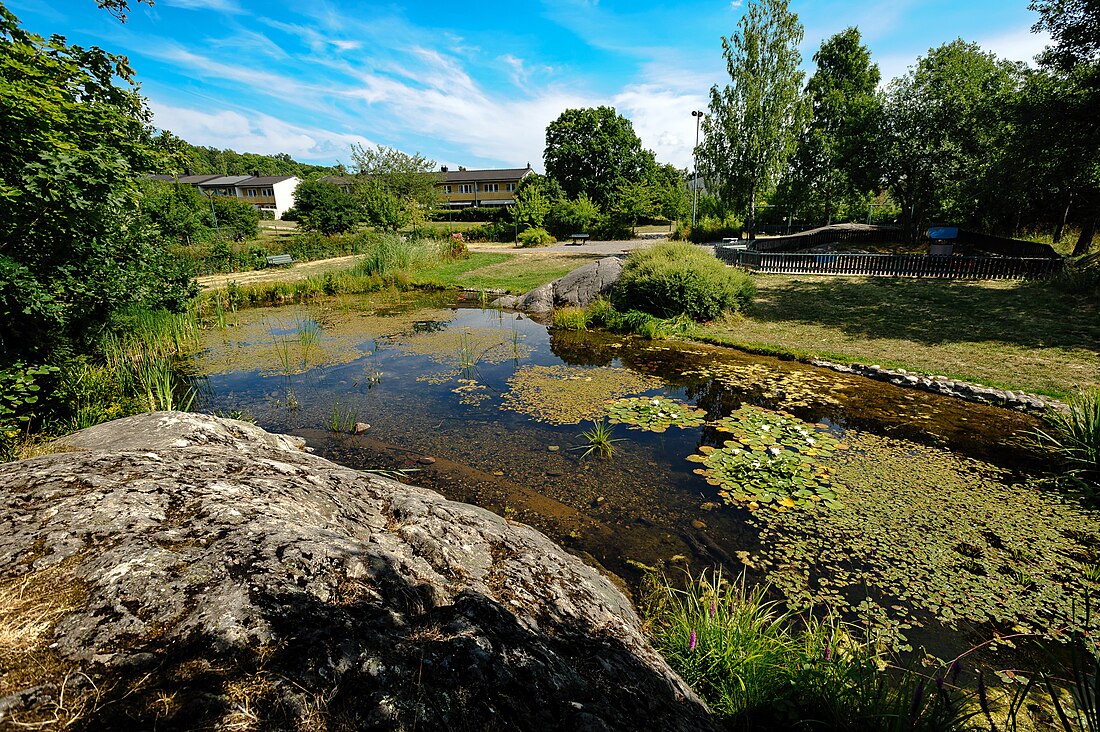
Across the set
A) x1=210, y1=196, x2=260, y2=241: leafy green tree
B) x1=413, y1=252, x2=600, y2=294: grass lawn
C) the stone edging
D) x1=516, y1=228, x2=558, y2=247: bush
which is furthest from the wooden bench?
the stone edging

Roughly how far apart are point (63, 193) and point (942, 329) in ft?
50.4

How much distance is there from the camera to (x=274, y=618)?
1518 mm

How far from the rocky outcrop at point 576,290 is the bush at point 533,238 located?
18556 mm

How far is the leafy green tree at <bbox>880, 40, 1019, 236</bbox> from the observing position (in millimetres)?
19484

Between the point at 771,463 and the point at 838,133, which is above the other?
the point at 838,133

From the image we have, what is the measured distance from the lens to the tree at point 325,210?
3559 centimetres

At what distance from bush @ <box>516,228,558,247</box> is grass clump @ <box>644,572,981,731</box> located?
107 ft

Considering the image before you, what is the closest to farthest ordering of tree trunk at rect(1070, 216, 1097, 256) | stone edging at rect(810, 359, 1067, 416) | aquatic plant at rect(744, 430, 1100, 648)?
1. aquatic plant at rect(744, 430, 1100, 648)
2. stone edging at rect(810, 359, 1067, 416)
3. tree trunk at rect(1070, 216, 1097, 256)

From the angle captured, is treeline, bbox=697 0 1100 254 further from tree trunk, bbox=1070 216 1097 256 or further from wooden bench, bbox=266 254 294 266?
wooden bench, bbox=266 254 294 266

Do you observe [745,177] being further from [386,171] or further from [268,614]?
[386,171]

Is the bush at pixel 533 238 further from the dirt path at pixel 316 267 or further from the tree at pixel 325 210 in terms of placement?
the tree at pixel 325 210

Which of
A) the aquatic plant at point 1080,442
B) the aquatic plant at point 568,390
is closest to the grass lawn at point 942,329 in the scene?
the aquatic plant at point 1080,442

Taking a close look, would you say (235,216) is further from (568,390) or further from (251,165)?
(251,165)

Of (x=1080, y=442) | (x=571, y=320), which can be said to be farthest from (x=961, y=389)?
(x=571, y=320)
